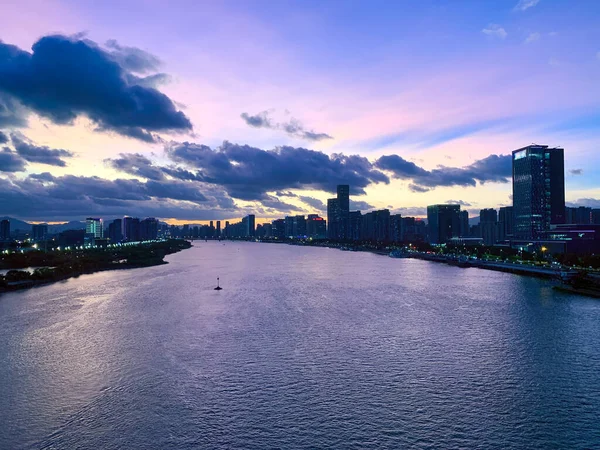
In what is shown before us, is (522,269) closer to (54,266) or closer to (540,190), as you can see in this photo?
(54,266)

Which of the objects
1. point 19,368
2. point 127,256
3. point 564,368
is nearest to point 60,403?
point 19,368

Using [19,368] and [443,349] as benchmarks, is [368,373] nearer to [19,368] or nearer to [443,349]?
[443,349]

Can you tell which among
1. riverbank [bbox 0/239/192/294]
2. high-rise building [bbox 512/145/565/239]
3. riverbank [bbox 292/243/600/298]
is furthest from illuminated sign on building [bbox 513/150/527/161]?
riverbank [bbox 0/239/192/294]

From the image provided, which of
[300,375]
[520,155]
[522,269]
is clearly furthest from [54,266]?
[520,155]

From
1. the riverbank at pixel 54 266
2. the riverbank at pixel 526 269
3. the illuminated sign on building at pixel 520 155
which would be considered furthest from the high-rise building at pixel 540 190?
the riverbank at pixel 54 266

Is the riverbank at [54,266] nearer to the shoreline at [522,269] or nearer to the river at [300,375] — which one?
the river at [300,375]
